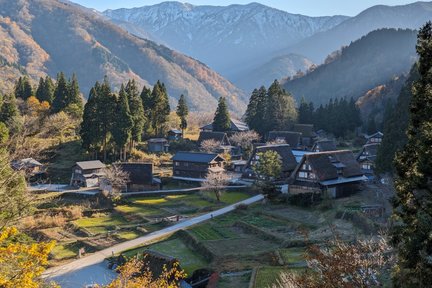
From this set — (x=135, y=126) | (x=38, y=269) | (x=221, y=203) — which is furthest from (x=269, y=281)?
A: (x=135, y=126)

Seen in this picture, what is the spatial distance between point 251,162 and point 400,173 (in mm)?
35448

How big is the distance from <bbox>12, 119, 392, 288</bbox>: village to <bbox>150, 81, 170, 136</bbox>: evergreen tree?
163 inches

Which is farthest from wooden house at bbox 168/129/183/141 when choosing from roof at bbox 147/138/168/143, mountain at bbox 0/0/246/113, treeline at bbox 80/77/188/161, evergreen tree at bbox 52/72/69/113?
mountain at bbox 0/0/246/113

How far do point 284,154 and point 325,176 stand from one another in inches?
365

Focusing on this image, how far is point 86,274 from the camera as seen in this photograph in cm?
2505

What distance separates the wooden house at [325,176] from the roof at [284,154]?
6506mm

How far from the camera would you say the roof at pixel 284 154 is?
4566cm

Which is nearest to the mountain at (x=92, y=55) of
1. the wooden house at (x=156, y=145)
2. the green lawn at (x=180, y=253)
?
the wooden house at (x=156, y=145)

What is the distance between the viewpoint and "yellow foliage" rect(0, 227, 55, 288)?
23.1ft

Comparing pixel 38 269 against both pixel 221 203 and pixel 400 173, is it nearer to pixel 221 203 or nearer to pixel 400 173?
pixel 400 173

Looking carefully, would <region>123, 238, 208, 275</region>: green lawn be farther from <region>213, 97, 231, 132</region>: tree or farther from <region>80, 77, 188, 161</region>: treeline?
<region>213, 97, 231, 132</region>: tree

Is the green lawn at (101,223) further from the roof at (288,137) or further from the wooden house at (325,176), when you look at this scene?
the roof at (288,137)

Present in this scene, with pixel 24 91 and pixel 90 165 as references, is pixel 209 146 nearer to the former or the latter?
pixel 90 165

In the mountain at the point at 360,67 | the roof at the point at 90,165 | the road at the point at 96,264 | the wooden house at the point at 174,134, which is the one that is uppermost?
the mountain at the point at 360,67
